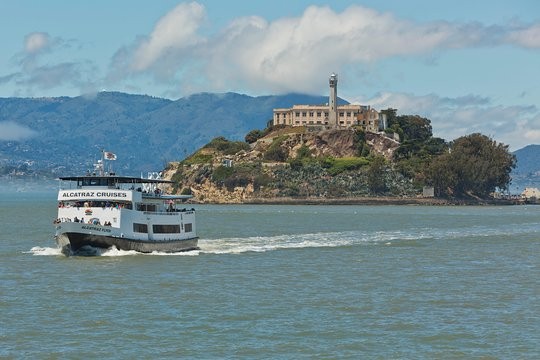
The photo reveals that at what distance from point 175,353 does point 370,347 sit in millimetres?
7537

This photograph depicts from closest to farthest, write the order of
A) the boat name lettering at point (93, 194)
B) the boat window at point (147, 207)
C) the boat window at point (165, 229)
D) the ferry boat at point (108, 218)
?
the ferry boat at point (108, 218), the boat name lettering at point (93, 194), the boat window at point (147, 207), the boat window at point (165, 229)

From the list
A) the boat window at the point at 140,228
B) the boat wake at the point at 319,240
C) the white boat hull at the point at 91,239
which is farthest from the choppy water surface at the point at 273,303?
the boat window at the point at 140,228

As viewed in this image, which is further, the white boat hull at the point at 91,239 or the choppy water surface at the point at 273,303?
the white boat hull at the point at 91,239

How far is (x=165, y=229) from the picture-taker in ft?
243

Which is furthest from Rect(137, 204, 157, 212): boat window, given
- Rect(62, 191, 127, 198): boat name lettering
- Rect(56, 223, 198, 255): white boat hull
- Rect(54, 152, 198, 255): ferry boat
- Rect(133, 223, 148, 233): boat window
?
Rect(56, 223, 198, 255): white boat hull

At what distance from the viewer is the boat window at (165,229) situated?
2867 inches

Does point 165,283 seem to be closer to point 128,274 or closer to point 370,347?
point 128,274

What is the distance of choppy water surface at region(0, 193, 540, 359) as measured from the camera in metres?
37.8

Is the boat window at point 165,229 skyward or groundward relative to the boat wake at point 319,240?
skyward

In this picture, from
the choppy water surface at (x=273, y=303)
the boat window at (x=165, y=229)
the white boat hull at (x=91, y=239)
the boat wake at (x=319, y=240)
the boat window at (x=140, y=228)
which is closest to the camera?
the choppy water surface at (x=273, y=303)

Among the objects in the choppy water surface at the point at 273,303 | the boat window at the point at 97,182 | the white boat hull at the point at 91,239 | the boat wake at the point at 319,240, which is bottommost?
the choppy water surface at the point at 273,303

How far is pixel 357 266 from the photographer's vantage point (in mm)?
66875

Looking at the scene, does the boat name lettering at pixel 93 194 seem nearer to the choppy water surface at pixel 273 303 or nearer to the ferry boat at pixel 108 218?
the ferry boat at pixel 108 218

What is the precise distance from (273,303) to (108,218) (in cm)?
2361
